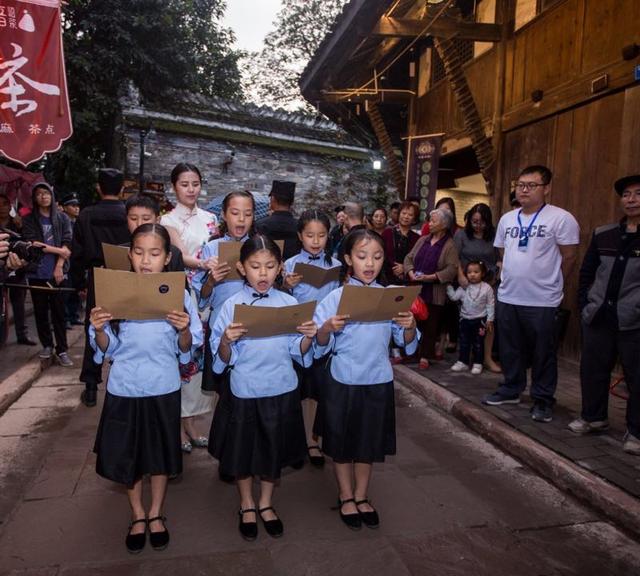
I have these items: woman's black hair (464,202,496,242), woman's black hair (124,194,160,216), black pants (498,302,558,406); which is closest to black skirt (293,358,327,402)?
woman's black hair (124,194,160,216)

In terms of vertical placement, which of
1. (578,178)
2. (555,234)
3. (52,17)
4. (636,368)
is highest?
(52,17)

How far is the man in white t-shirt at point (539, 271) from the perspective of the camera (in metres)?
4.34

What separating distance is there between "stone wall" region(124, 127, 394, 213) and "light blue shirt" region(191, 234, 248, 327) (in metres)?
9.76

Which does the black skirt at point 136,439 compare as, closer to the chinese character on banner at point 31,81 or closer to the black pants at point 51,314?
the chinese character on banner at point 31,81

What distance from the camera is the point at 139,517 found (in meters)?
2.75

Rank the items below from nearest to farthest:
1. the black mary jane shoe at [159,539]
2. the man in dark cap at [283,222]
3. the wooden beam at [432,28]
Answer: the black mary jane shoe at [159,539] < the man in dark cap at [283,222] < the wooden beam at [432,28]

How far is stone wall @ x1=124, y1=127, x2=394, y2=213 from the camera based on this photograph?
13.0 metres

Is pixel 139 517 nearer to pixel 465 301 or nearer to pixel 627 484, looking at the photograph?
pixel 627 484

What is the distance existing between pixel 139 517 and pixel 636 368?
3357 mm

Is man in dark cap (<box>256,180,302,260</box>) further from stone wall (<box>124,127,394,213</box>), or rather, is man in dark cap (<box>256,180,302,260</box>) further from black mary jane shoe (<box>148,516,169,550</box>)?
stone wall (<box>124,127,394,213</box>)

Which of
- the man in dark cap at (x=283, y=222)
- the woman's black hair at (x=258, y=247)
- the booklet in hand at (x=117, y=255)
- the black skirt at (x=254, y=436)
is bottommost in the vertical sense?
the black skirt at (x=254, y=436)

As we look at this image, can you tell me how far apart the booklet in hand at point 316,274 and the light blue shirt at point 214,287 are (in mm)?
406

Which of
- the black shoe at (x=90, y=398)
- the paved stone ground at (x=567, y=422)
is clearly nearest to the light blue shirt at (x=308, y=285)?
the paved stone ground at (x=567, y=422)

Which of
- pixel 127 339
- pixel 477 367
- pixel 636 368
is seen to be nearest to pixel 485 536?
pixel 636 368
